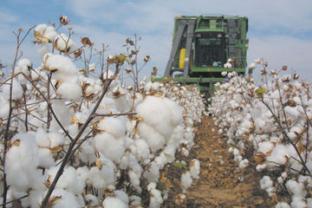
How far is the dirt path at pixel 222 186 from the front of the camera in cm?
554

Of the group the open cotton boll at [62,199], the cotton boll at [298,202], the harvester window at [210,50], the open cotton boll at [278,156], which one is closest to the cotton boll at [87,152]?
the open cotton boll at [62,199]

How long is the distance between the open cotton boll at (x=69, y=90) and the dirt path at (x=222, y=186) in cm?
298

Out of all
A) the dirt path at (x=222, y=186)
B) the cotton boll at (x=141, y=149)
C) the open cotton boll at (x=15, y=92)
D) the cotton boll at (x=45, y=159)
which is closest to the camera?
the cotton boll at (x=45, y=159)

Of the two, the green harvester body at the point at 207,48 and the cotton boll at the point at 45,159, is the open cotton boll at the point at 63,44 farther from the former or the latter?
the green harvester body at the point at 207,48

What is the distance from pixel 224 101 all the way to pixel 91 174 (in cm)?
976

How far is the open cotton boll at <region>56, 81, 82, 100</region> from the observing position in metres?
1.77

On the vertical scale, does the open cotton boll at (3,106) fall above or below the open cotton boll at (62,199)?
above

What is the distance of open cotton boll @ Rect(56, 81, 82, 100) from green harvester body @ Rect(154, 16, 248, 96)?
15.0 m

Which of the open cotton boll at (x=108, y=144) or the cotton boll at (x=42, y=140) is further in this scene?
the cotton boll at (x=42, y=140)

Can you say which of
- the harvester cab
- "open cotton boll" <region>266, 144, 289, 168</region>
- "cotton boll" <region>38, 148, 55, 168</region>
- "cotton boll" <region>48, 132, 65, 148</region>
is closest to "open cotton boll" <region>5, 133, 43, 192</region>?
"cotton boll" <region>38, 148, 55, 168</region>

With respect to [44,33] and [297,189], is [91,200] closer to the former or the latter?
[44,33]

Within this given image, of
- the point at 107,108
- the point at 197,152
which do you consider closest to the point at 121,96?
the point at 107,108

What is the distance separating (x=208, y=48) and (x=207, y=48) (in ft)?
0.15

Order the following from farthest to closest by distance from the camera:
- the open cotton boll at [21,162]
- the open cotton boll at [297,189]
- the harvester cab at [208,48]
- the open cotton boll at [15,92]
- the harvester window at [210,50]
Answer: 1. the harvester window at [210,50]
2. the harvester cab at [208,48]
3. the open cotton boll at [297,189]
4. the open cotton boll at [15,92]
5. the open cotton boll at [21,162]
